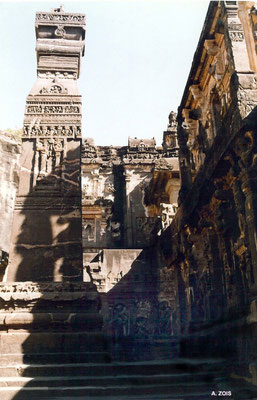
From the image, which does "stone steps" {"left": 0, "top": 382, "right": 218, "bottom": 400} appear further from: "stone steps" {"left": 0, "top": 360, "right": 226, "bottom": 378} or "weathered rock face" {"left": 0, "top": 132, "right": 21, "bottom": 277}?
"weathered rock face" {"left": 0, "top": 132, "right": 21, "bottom": 277}

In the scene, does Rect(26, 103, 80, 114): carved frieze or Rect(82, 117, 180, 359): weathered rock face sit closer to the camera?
Rect(26, 103, 80, 114): carved frieze

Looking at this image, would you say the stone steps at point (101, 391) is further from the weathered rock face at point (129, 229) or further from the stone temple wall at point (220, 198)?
the weathered rock face at point (129, 229)

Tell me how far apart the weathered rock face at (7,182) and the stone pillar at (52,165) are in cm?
65

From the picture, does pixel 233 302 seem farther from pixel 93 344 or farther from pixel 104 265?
pixel 104 265

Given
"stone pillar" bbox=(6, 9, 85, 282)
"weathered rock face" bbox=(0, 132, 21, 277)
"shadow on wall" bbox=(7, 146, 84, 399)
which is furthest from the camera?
"stone pillar" bbox=(6, 9, 85, 282)

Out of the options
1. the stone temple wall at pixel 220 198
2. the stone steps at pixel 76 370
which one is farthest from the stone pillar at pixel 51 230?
the stone temple wall at pixel 220 198

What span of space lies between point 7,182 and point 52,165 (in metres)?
1.41

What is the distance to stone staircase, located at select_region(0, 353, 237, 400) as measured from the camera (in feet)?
14.5

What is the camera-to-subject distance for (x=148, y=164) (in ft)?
72.4

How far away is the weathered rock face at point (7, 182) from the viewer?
19.9ft

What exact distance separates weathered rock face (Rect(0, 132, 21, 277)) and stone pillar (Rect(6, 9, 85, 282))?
65cm

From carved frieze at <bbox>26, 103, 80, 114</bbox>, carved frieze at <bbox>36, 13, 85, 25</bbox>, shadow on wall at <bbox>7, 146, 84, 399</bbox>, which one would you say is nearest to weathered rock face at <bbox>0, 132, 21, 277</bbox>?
shadow on wall at <bbox>7, 146, 84, 399</bbox>

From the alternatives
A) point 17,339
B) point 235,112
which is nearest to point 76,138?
→ point 235,112

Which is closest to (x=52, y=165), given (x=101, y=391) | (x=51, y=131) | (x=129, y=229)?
(x=51, y=131)
